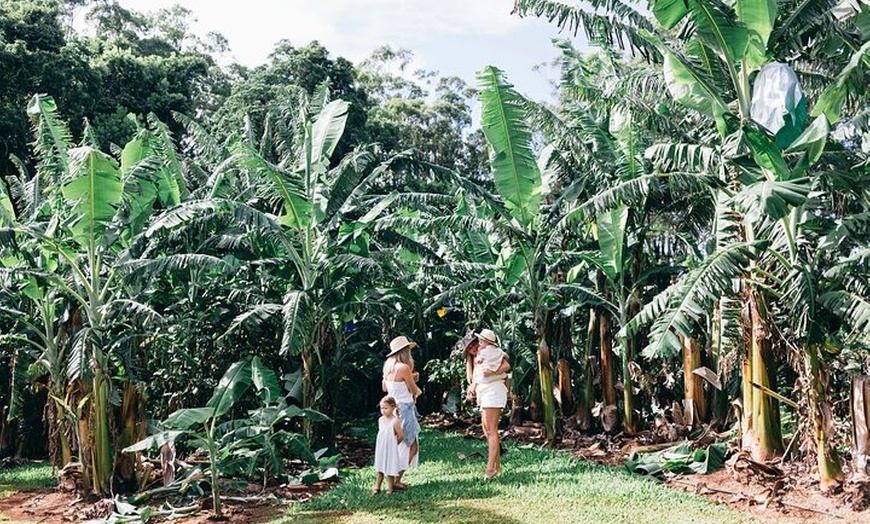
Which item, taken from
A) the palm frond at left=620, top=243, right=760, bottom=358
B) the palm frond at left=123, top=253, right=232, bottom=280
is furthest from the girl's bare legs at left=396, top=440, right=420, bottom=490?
the palm frond at left=123, top=253, right=232, bottom=280

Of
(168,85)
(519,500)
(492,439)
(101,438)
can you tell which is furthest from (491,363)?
(168,85)

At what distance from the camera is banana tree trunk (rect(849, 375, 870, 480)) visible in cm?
607

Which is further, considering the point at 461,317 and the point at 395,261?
the point at 461,317

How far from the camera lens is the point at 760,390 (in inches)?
280

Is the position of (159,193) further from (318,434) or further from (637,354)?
(637,354)

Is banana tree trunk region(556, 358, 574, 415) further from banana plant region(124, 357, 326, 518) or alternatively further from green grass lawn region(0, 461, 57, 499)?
green grass lawn region(0, 461, 57, 499)

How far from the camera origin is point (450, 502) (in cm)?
676

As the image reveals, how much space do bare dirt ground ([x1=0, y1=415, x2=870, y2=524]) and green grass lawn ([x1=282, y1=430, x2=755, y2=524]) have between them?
0.28 meters

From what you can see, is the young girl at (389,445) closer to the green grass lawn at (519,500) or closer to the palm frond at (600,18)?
the green grass lawn at (519,500)

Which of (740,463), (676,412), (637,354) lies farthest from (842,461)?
(637,354)

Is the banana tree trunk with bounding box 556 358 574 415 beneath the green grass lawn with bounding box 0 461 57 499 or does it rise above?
above

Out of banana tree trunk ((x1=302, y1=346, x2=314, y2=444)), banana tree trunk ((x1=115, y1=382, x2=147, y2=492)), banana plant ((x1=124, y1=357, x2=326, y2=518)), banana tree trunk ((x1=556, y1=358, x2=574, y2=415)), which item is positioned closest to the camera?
banana plant ((x1=124, y1=357, x2=326, y2=518))

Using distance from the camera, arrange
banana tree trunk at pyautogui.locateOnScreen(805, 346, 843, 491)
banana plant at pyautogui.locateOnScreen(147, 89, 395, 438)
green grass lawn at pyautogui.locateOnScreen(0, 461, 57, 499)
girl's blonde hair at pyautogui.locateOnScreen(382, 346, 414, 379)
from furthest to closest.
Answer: green grass lawn at pyautogui.locateOnScreen(0, 461, 57, 499) < banana plant at pyautogui.locateOnScreen(147, 89, 395, 438) < girl's blonde hair at pyautogui.locateOnScreen(382, 346, 414, 379) < banana tree trunk at pyautogui.locateOnScreen(805, 346, 843, 491)

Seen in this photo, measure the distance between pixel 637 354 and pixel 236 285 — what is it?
568 cm
